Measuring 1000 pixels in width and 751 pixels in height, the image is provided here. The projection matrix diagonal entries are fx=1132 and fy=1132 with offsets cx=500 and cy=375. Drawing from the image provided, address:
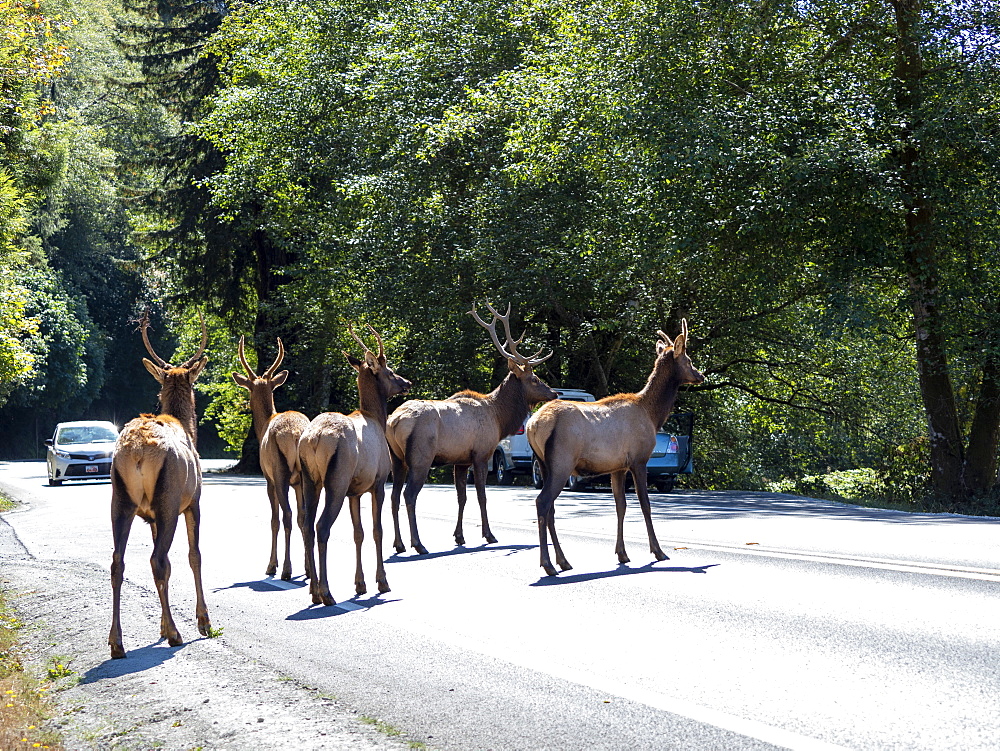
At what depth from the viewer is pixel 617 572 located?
418 inches

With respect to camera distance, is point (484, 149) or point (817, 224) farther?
point (484, 149)

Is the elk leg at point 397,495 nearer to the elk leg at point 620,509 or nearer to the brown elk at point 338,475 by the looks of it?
the brown elk at point 338,475

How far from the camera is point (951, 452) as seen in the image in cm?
2136

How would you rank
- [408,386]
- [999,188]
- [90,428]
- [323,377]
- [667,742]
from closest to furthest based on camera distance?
1. [667,742]
2. [408,386]
3. [999,188]
4. [90,428]
5. [323,377]

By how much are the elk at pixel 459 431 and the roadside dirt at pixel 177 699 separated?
4258mm

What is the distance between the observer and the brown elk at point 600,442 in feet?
35.7

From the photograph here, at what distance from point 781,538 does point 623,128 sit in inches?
489

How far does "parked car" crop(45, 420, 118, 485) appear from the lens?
32375 mm

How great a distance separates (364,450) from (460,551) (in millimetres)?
3141

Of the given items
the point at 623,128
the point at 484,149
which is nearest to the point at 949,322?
the point at 623,128

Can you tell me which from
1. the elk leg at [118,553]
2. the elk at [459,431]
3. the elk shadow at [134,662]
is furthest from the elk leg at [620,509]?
the elk leg at [118,553]

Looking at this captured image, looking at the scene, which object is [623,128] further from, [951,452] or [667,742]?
[667,742]

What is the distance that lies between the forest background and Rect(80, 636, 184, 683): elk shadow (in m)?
15.0

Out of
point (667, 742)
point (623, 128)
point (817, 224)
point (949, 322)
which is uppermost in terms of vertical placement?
point (623, 128)
